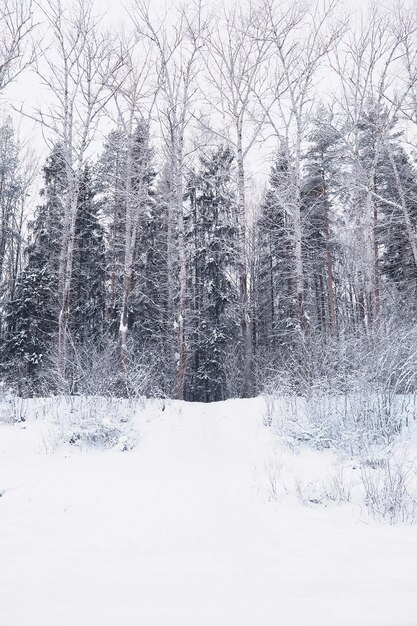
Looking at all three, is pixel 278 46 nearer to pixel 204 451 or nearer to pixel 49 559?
pixel 204 451

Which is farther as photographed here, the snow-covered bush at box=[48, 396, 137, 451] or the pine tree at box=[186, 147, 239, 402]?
the pine tree at box=[186, 147, 239, 402]

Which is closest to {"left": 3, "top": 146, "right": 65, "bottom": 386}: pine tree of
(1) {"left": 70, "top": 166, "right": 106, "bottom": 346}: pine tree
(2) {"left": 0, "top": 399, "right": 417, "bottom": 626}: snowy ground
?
(1) {"left": 70, "top": 166, "right": 106, "bottom": 346}: pine tree

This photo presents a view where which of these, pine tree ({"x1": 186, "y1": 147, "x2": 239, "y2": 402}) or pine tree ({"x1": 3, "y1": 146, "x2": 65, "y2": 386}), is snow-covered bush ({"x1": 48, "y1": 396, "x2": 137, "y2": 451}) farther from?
pine tree ({"x1": 186, "y1": 147, "x2": 239, "y2": 402})

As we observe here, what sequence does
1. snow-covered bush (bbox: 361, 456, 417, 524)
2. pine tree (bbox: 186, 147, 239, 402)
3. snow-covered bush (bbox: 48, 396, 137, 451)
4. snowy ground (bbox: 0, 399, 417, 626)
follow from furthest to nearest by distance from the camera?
pine tree (bbox: 186, 147, 239, 402) → snow-covered bush (bbox: 48, 396, 137, 451) → snow-covered bush (bbox: 361, 456, 417, 524) → snowy ground (bbox: 0, 399, 417, 626)

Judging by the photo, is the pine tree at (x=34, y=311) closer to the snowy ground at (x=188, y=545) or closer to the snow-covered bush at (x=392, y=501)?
the snowy ground at (x=188, y=545)

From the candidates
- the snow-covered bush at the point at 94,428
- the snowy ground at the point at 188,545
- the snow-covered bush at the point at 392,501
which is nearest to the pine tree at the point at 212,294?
the snow-covered bush at the point at 94,428

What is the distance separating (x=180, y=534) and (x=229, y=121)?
A: 1380 centimetres

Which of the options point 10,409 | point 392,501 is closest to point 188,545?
Result: point 392,501

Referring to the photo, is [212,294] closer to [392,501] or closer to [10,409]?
[10,409]

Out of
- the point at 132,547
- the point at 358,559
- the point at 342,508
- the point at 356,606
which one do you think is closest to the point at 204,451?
the point at 342,508

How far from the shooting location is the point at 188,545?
359 cm

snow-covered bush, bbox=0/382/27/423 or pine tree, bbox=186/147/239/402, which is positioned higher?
pine tree, bbox=186/147/239/402

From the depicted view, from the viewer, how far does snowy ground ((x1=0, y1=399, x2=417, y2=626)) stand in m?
2.37

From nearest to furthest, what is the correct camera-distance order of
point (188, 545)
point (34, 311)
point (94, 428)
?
point (188, 545) → point (94, 428) → point (34, 311)
